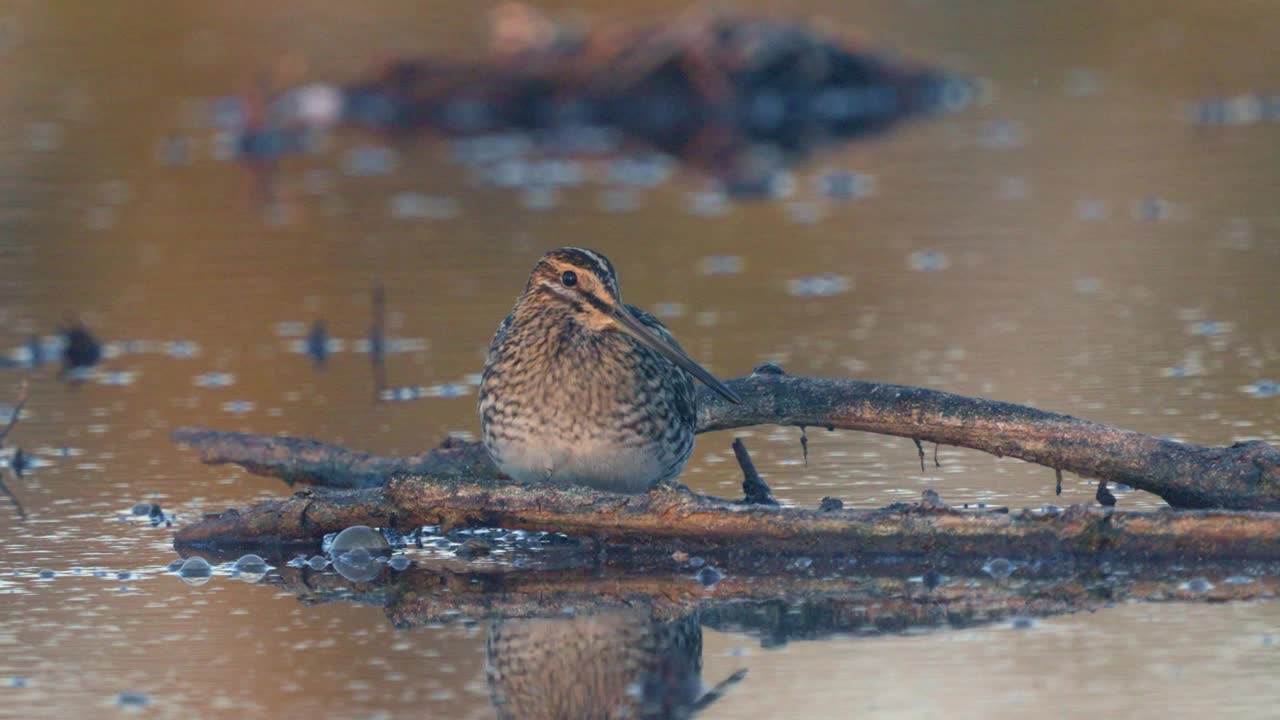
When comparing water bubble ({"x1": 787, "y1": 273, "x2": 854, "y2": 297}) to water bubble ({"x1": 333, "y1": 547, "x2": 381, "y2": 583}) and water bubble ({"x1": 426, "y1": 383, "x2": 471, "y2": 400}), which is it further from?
water bubble ({"x1": 333, "y1": 547, "x2": 381, "y2": 583})

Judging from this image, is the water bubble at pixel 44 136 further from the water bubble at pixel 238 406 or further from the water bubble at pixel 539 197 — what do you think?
the water bubble at pixel 238 406

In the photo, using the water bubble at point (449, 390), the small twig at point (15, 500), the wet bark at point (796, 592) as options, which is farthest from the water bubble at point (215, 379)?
the wet bark at point (796, 592)

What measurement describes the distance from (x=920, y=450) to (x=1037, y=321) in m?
3.82

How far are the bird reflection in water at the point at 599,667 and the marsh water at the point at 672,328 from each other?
0.28ft

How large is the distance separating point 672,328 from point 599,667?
18.8 ft

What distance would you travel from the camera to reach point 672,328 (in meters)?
11.4

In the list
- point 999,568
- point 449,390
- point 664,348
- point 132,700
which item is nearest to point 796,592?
point 999,568

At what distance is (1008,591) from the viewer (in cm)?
630

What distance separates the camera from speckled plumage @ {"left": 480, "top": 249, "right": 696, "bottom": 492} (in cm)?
720

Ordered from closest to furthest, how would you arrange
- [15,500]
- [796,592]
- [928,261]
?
[796,592]
[15,500]
[928,261]

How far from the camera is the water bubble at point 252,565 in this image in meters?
7.02

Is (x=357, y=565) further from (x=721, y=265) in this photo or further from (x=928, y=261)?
(x=928, y=261)

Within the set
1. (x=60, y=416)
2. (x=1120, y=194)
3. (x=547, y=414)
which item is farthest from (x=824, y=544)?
(x=1120, y=194)

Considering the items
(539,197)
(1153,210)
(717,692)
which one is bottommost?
(717,692)
